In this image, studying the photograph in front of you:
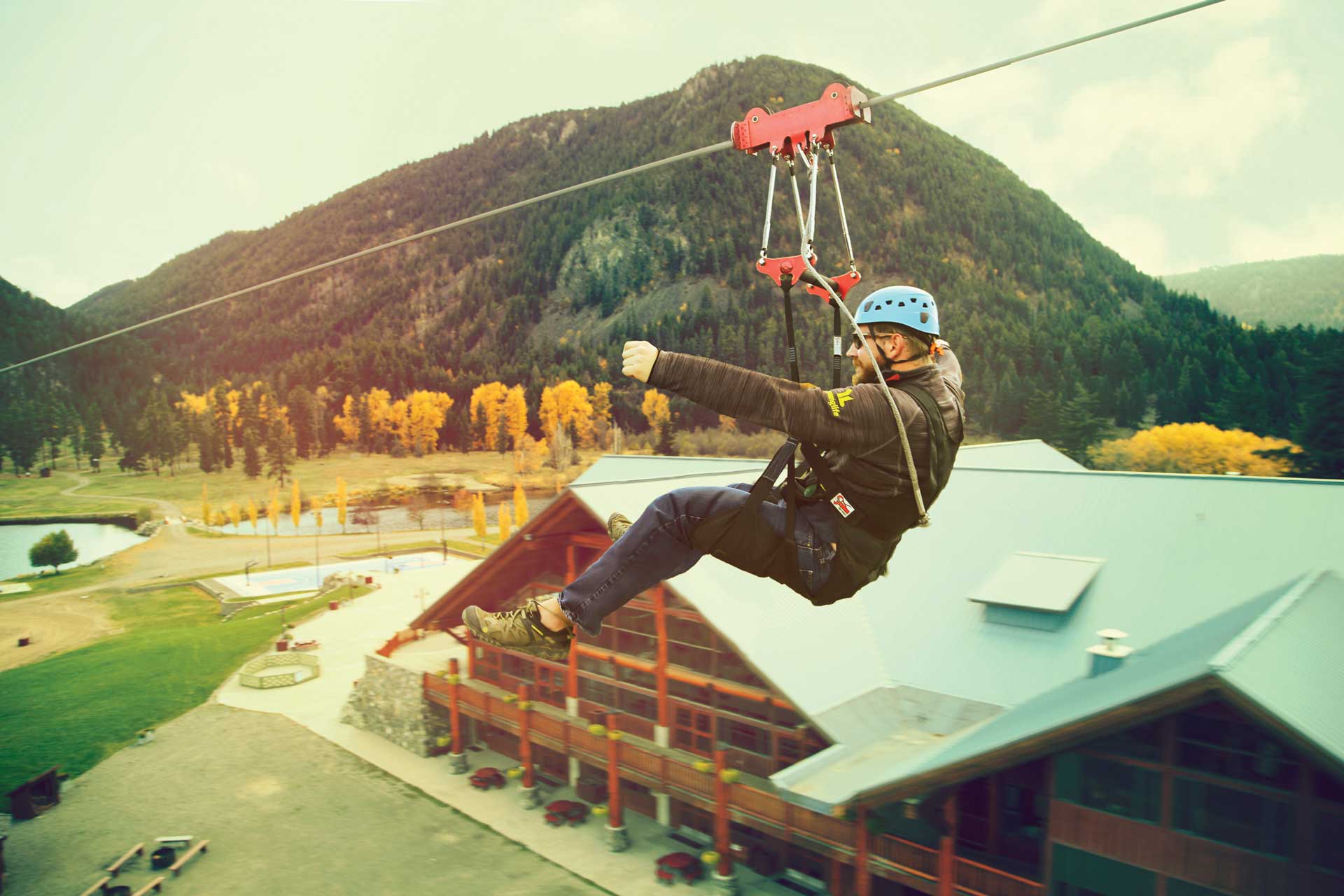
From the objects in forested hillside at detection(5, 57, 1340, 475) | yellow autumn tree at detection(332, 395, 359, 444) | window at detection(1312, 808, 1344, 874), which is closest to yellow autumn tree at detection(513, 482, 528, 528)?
forested hillside at detection(5, 57, 1340, 475)

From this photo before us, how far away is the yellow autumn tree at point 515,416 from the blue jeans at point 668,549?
322 ft

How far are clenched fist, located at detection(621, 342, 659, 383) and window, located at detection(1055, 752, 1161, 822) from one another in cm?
1048

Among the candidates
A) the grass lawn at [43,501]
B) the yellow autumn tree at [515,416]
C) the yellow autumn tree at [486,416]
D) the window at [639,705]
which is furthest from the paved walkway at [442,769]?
the yellow autumn tree at [515,416]

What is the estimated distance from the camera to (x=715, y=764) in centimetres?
1495

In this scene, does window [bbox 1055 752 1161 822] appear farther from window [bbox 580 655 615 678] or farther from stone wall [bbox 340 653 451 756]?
stone wall [bbox 340 653 451 756]

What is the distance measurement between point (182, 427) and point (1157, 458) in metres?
100

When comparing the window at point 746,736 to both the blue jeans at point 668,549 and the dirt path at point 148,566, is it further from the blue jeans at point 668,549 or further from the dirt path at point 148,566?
the dirt path at point 148,566

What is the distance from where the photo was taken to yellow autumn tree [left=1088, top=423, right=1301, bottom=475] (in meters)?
59.3

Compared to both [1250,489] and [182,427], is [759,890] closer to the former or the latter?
[1250,489]

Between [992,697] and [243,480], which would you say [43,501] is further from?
[992,697]

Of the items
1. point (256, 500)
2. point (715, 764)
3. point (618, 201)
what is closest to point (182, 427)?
point (256, 500)

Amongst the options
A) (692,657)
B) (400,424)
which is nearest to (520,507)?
(400,424)

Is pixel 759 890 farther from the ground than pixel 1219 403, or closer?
closer

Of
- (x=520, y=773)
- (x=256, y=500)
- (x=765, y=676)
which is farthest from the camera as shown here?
(x=256, y=500)
